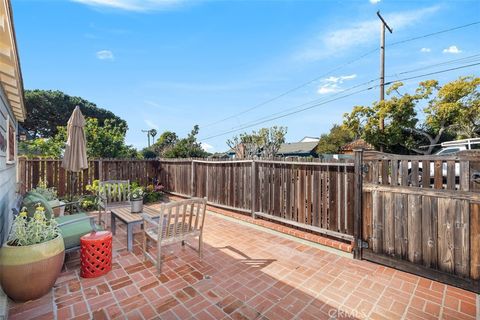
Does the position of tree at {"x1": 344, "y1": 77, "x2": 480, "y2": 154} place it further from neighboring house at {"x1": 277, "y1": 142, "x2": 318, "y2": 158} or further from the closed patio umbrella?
the closed patio umbrella

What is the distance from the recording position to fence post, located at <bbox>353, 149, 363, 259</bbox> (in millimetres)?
3396

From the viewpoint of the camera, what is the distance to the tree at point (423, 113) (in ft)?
44.2

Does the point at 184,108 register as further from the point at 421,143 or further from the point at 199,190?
the point at 421,143

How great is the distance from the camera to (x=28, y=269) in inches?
84.6

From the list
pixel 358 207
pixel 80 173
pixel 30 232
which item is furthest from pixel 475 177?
pixel 80 173

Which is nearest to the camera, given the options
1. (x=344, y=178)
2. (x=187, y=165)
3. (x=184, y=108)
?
(x=344, y=178)

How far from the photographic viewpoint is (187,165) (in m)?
8.04

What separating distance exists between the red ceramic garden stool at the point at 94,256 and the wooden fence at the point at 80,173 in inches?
207

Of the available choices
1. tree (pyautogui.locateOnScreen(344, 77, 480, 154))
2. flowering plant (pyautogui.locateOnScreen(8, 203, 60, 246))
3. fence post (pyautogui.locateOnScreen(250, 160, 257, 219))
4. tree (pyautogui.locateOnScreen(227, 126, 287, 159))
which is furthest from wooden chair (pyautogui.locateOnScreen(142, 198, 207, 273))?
tree (pyautogui.locateOnScreen(227, 126, 287, 159))

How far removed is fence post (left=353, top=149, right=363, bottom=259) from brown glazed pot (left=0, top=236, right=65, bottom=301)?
404cm

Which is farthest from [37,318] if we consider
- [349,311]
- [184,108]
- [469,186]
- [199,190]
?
[184,108]

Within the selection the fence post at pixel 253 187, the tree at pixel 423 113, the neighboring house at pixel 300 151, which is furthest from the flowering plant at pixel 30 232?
the neighboring house at pixel 300 151

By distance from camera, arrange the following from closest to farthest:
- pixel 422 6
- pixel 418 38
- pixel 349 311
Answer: pixel 349 311 → pixel 422 6 → pixel 418 38

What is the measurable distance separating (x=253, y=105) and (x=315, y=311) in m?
23.2
